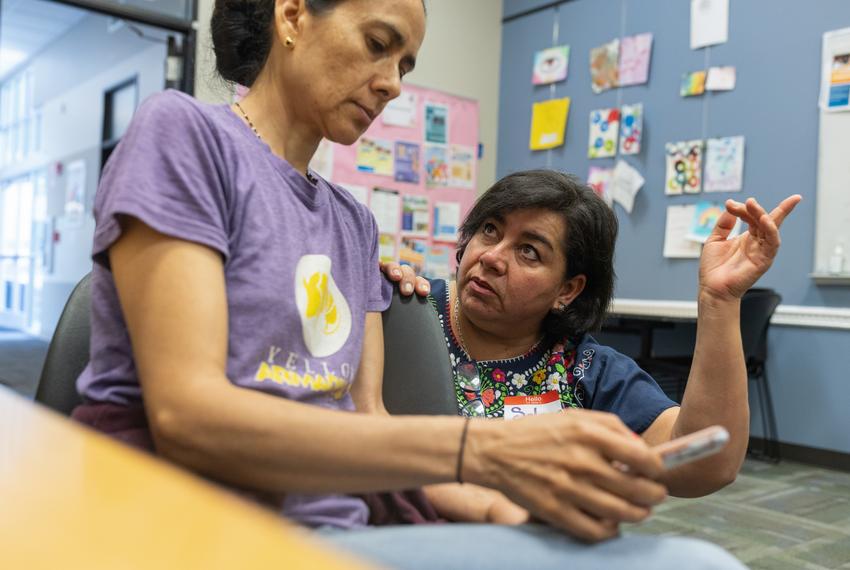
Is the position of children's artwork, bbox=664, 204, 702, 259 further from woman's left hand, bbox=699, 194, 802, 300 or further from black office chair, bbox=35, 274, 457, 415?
black office chair, bbox=35, 274, 457, 415

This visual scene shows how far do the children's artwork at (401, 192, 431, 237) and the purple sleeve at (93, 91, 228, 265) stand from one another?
13.5 ft

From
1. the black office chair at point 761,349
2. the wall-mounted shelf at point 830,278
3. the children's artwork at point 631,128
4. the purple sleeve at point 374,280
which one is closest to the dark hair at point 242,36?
the purple sleeve at point 374,280

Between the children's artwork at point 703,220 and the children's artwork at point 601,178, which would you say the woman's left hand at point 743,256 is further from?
the children's artwork at point 601,178

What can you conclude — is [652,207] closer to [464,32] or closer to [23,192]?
[464,32]

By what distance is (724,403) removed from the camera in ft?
3.59

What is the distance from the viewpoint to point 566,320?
144cm

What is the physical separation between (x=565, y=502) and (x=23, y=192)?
362 inches

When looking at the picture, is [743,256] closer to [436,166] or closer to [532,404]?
[532,404]

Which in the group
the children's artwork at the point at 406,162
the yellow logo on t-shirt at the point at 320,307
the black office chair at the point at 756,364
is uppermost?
the children's artwork at the point at 406,162

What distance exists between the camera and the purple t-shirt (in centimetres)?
72

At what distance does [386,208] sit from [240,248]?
4.06 meters

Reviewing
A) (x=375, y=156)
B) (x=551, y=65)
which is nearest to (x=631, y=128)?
(x=551, y=65)

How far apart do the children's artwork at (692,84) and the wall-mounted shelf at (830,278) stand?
118 centimetres

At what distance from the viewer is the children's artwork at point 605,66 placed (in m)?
4.52
